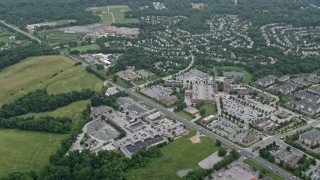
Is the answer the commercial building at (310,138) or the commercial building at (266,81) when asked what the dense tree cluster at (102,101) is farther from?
the commercial building at (310,138)

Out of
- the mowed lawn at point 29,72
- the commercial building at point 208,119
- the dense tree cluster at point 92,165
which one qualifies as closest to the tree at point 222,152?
the dense tree cluster at point 92,165

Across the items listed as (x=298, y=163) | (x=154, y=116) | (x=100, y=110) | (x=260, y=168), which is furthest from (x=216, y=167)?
(x=100, y=110)

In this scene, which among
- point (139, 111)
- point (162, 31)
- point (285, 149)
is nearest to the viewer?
point (285, 149)

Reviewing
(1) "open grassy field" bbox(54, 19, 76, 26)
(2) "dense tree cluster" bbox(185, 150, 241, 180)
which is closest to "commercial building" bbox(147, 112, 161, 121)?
(2) "dense tree cluster" bbox(185, 150, 241, 180)

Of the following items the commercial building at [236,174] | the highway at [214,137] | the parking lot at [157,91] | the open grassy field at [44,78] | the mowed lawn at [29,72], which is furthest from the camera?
the mowed lawn at [29,72]

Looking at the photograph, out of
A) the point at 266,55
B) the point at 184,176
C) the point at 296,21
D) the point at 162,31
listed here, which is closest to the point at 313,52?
the point at 266,55

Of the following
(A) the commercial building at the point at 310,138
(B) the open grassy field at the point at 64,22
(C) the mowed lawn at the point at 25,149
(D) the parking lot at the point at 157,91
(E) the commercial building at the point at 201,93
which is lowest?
(C) the mowed lawn at the point at 25,149

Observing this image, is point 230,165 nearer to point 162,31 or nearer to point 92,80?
point 92,80
